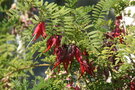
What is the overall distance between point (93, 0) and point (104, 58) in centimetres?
57

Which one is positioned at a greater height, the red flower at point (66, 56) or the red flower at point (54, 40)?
the red flower at point (54, 40)

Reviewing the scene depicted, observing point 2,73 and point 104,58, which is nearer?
point 104,58

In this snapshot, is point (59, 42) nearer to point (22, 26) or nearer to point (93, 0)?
point (93, 0)

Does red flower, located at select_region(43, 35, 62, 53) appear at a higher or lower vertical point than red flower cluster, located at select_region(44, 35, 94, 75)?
higher

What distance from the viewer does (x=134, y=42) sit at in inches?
30.8

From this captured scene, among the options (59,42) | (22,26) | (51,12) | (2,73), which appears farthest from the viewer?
(22,26)

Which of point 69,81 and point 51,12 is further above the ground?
point 51,12

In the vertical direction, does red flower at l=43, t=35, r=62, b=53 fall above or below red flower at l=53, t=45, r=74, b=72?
above

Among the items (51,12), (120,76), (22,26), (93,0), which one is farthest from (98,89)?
(22,26)

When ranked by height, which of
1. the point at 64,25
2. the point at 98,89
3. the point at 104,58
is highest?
the point at 64,25

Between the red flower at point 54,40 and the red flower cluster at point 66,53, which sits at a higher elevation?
the red flower at point 54,40

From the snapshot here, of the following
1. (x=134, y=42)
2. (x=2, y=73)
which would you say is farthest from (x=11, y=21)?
(x=134, y=42)

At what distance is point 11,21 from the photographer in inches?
39.9

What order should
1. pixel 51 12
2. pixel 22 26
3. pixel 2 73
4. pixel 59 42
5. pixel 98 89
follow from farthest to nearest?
pixel 22 26
pixel 2 73
pixel 98 89
pixel 59 42
pixel 51 12
